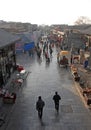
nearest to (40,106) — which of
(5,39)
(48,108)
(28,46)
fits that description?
(48,108)

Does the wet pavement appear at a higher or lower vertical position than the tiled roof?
lower

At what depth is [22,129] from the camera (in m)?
16.5

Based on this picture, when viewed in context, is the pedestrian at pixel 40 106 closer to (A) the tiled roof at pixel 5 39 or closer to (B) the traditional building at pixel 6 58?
(A) the tiled roof at pixel 5 39

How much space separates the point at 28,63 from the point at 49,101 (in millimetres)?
20627

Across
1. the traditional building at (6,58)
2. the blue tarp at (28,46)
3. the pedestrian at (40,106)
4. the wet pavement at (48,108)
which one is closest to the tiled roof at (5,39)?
the traditional building at (6,58)

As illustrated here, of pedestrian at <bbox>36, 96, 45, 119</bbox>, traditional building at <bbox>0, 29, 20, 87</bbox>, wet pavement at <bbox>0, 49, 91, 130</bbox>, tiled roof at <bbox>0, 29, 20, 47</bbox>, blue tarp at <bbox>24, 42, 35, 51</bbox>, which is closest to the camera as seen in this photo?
wet pavement at <bbox>0, 49, 91, 130</bbox>

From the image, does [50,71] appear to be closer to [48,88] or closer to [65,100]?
[48,88]

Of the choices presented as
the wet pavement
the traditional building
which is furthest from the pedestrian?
the traditional building

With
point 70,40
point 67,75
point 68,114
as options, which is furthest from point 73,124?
point 70,40

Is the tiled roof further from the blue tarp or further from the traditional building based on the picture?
the blue tarp

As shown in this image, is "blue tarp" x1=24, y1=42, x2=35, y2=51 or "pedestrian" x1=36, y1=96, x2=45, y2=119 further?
"blue tarp" x1=24, y1=42, x2=35, y2=51

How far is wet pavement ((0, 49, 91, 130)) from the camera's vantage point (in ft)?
55.9

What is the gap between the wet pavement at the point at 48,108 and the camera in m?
17.0

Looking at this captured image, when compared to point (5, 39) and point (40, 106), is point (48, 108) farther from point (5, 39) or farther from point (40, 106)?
point (5, 39)
